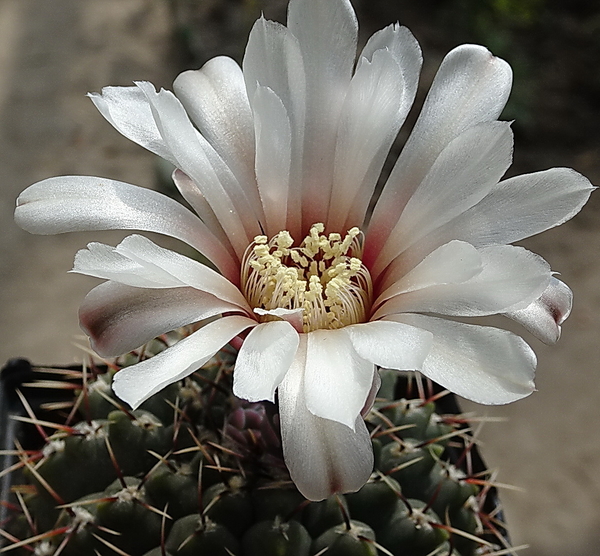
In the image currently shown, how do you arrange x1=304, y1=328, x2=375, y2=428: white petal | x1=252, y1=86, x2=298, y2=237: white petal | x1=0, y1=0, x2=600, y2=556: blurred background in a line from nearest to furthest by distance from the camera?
x1=304, y1=328, x2=375, y2=428: white petal < x1=252, y1=86, x2=298, y2=237: white petal < x1=0, y1=0, x2=600, y2=556: blurred background

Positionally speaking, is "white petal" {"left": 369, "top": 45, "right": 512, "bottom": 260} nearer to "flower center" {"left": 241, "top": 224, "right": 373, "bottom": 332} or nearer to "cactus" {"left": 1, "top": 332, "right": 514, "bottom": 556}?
"flower center" {"left": 241, "top": 224, "right": 373, "bottom": 332}

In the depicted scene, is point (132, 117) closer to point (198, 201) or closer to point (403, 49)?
point (198, 201)

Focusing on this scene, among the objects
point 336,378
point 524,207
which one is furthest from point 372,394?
point 524,207

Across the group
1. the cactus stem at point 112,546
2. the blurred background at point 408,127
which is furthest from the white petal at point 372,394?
the blurred background at point 408,127

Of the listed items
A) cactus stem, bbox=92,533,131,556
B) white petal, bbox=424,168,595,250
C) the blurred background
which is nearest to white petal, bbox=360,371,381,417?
white petal, bbox=424,168,595,250

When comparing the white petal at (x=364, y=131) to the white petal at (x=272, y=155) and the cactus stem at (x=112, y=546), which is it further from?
the cactus stem at (x=112, y=546)

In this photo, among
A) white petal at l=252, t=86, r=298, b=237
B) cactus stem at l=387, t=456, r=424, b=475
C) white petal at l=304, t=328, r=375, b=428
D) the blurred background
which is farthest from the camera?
the blurred background
